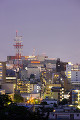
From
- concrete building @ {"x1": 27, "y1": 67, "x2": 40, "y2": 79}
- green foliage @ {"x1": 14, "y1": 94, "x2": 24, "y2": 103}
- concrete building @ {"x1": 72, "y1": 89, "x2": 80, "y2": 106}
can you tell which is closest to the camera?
green foliage @ {"x1": 14, "y1": 94, "x2": 24, "y2": 103}

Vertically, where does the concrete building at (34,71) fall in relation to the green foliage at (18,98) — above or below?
above

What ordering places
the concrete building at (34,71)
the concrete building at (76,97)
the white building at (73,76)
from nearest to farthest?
the concrete building at (76,97) → the white building at (73,76) → the concrete building at (34,71)

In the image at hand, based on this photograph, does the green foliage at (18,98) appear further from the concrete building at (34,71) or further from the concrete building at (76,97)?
the concrete building at (34,71)

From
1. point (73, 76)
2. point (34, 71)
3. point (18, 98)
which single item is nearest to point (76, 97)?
point (18, 98)

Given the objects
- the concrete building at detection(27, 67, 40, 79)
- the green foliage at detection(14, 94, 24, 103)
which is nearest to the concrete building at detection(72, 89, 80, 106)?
the green foliage at detection(14, 94, 24, 103)

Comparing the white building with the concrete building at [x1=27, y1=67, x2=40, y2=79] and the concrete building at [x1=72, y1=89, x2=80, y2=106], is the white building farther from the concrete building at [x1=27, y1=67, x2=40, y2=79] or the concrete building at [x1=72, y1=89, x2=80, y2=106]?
the concrete building at [x1=72, y1=89, x2=80, y2=106]

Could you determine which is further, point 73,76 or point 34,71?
point 34,71

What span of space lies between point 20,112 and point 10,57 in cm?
6838

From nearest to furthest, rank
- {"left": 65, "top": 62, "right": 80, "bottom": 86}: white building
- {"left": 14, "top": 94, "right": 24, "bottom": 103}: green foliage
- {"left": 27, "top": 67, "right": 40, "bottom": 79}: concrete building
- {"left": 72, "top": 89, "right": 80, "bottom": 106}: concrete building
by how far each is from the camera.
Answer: {"left": 14, "top": 94, "right": 24, "bottom": 103}: green foliage
{"left": 72, "top": 89, "right": 80, "bottom": 106}: concrete building
{"left": 65, "top": 62, "right": 80, "bottom": 86}: white building
{"left": 27, "top": 67, "right": 40, "bottom": 79}: concrete building

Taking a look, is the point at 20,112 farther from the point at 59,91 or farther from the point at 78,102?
the point at 59,91

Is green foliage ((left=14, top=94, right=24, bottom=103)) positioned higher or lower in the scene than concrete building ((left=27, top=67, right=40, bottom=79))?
lower

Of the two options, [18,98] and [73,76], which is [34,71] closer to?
[73,76]

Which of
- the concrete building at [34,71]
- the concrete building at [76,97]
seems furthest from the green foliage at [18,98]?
the concrete building at [34,71]

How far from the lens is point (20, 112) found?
876 inches
